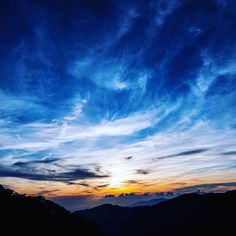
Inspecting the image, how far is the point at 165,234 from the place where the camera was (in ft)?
620

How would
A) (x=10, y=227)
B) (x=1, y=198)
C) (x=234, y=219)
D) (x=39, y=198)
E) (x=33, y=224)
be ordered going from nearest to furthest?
(x=10, y=227), (x=33, y=224), (x=1, y=198), (x=39, y=198), (x=234, y=219)

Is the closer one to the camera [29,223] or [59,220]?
[29,223]

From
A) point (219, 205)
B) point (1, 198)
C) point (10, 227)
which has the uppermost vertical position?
point (219, 205)

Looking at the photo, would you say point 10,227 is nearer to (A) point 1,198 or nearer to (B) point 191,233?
(A) point 1,198

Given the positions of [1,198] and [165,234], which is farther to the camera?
[165,234]

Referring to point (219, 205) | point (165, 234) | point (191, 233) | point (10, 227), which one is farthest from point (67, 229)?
point (219, 205)

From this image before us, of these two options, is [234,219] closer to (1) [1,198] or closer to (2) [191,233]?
(2) [191,233]

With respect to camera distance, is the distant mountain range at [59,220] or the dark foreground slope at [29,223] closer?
the dark foreground slope at [29,223]

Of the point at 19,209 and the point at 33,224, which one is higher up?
the point at 19,209

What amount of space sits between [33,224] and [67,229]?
18.8 meters

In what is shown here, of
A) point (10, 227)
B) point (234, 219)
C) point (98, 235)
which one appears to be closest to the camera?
point (10, 227)

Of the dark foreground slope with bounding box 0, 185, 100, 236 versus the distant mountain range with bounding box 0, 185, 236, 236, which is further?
the distant mountain range with bounding box 0, 185, 236, 236

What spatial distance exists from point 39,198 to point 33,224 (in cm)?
Result: 4776

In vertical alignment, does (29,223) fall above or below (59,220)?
below
